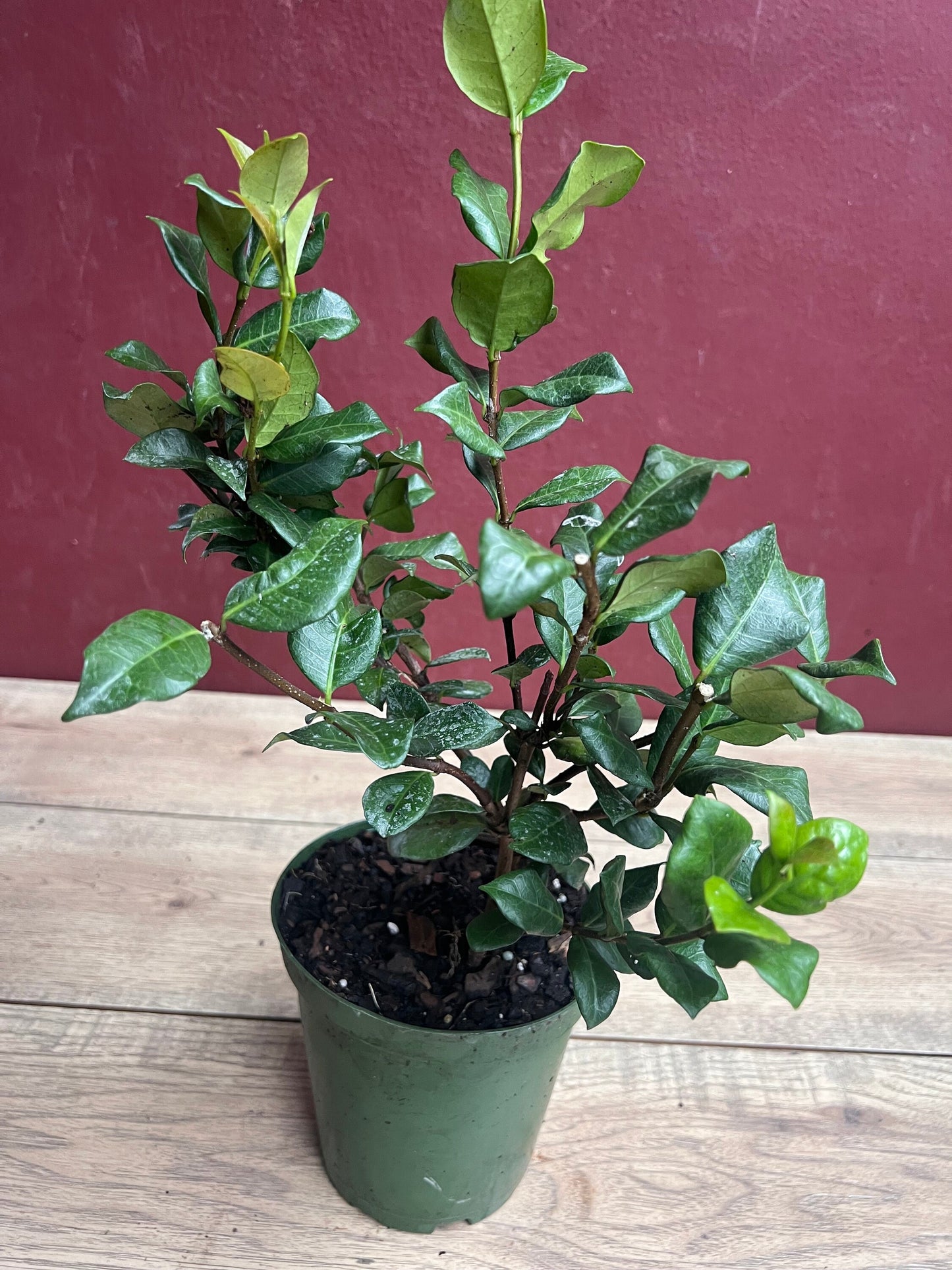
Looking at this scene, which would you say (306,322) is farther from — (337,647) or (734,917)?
(734,917)

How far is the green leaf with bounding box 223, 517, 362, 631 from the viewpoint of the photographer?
0.42m

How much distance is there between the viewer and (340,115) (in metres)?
1.02

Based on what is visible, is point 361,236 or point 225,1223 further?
point 361,236

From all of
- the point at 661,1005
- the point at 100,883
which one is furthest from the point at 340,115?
the point at 661,1005

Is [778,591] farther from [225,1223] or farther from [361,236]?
[361,236]

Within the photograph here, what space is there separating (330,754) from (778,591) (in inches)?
30.4

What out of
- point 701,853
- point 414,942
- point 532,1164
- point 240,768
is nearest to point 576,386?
point 701,853

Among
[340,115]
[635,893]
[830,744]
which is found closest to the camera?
[635,893]

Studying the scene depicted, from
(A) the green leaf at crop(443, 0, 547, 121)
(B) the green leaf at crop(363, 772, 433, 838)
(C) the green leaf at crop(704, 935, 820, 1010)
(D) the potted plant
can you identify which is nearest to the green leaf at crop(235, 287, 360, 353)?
(D) the potted plant

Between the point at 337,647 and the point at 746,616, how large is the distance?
0.20 meters

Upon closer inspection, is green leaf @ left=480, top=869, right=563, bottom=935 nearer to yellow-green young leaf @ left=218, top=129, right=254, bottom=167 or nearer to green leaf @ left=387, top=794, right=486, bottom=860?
green leaf @ left=387, top=794, right=486, bottom=860

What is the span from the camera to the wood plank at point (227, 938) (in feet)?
2.86

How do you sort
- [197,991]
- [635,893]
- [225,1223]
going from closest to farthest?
[635,893] < [225,1223] < [197,991]

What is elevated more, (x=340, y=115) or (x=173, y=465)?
(x=340, y=115)
